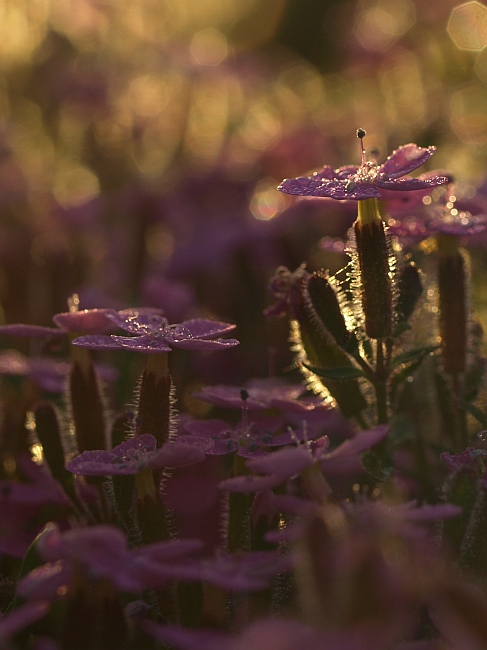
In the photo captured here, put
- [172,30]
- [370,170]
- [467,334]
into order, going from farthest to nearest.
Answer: [172,30] < [467,334] < [370,170]

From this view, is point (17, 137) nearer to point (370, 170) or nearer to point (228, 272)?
point (228, 272)

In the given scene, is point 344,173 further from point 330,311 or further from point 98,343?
point 98,343

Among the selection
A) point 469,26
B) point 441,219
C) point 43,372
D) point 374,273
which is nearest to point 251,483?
point 374,273

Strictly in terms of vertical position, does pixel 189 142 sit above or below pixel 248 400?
above

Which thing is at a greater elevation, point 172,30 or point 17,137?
point 172,30

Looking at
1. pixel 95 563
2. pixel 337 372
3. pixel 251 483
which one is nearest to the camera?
pixel 95 563

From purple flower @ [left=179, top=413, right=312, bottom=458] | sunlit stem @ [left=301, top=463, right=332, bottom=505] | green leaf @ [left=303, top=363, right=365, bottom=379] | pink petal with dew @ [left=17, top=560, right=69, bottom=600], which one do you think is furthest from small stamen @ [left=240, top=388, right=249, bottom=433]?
pink petal with dew @ [left=17, top=560, right=69, bottom=600]

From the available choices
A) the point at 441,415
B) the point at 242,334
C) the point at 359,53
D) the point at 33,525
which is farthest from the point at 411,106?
the point at 33,525
